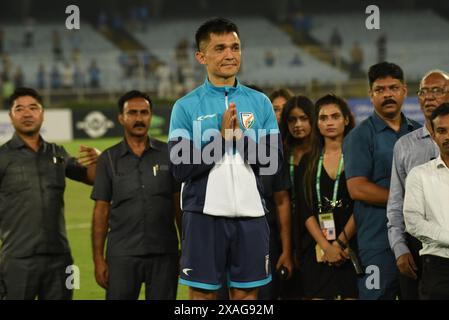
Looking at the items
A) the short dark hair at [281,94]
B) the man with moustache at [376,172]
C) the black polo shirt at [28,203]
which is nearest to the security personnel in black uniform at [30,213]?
the black polo shirt at [28,203]

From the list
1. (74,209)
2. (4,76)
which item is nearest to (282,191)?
(74,209)

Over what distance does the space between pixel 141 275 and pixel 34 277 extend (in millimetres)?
794

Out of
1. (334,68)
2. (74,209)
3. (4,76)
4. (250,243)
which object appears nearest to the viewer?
(250,243)

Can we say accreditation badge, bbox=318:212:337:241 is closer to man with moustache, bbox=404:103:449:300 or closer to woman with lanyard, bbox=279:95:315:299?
woman with lanyard, bbox=279:95:315:299

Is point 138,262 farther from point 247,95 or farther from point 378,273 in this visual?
point 247,95

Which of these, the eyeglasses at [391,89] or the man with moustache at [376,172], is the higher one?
the eyeglasses at [391,89]

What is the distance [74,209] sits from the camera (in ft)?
52.0

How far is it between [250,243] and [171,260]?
6.57 feet

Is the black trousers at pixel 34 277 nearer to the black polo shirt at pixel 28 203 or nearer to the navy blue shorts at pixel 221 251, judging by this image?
the black polo shirt at pixel 28 203

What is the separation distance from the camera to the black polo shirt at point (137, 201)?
6.57 metres

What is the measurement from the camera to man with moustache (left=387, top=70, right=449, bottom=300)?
5.87 meters

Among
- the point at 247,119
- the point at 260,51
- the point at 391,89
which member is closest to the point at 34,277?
the point at 247,119

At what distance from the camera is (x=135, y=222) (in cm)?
657

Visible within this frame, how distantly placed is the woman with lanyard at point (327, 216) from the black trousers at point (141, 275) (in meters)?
1.01
